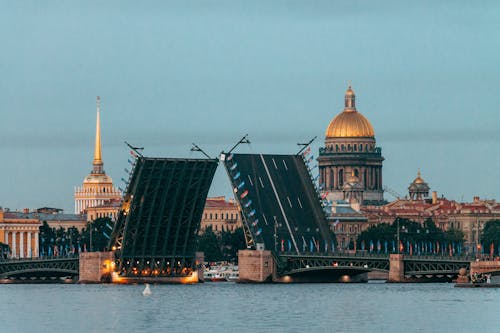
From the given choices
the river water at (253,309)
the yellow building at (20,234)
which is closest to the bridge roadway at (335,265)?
the river water at (253,309)

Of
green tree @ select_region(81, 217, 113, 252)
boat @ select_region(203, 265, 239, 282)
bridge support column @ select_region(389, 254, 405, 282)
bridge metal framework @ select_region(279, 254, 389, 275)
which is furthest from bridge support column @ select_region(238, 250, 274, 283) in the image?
green tree @ select_region(81, 217, 113, 252)

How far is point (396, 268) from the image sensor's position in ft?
437

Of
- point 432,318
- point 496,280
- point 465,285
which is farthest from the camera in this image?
point 496,280

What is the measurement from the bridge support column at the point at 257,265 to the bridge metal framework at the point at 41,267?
9551mm


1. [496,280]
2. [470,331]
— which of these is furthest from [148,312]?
[496,280]

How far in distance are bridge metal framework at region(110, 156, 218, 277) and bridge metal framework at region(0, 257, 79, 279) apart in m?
6.19

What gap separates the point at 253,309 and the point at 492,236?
82.4 meters

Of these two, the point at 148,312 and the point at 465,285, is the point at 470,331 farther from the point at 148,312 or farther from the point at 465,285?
the point at 465,285

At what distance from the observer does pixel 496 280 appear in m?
153

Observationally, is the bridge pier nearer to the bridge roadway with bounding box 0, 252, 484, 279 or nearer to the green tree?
the bridge roadway with bounding box 0, 252, 484, 279

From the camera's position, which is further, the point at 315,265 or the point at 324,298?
the point at 315,265

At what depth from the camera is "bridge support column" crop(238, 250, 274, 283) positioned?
449 feet

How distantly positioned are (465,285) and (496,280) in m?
25.8

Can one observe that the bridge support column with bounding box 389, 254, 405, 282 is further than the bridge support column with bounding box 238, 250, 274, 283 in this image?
No
